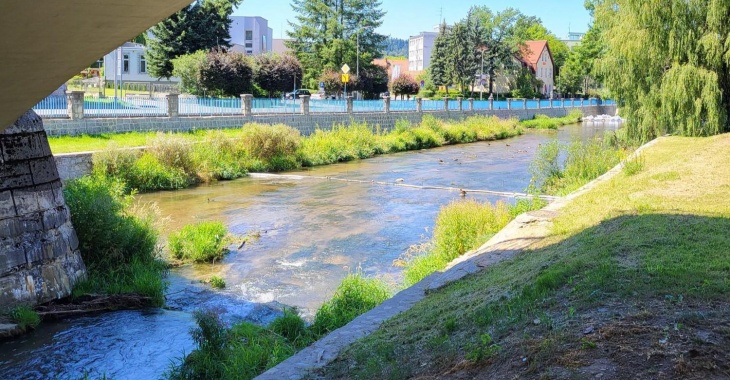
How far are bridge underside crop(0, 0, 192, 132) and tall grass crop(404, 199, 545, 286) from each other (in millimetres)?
7518

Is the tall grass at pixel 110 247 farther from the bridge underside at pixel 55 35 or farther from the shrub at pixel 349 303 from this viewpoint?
the bridge underside at pixel 55 35

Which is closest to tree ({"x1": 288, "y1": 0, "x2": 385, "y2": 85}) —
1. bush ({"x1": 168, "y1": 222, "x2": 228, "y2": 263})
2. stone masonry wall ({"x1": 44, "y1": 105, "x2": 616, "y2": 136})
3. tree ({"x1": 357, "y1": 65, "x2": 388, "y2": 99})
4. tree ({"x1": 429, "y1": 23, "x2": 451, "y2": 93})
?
tree ({"x1": 357, "y1": 65, "x2": 388, "y2": 99})

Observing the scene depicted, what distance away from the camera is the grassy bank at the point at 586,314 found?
4.13 metres

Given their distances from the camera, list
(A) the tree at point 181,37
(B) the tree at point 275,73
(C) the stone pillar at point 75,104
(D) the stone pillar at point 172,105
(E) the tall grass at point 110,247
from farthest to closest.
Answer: (B) the tree at point 275,73
(A) the tree at point 181,37
(D) the stone pillar at point 172,105
(C) the stone pillar at point 75,104
(E) the tall grass at point 110,247

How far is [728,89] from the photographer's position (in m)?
19.9

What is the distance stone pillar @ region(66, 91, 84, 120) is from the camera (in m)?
23.9

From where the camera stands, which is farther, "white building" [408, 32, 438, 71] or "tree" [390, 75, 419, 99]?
"white building" [408, 32, 438, 71]

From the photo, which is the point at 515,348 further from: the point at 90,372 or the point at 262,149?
the point at 262,149

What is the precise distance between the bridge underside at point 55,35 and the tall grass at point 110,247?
7.59 m

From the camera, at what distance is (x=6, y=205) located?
10.1 metres

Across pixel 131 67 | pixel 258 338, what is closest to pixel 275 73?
pixel 131 67

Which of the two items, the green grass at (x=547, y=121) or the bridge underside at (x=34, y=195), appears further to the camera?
the green grass at (x=547, y=121)

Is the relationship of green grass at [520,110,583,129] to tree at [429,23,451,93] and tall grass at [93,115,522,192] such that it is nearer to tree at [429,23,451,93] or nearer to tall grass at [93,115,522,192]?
tree at [429,23,451,93]

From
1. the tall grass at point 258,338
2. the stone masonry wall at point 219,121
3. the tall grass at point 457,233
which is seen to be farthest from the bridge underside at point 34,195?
the stone masonry wall at point 219,121
